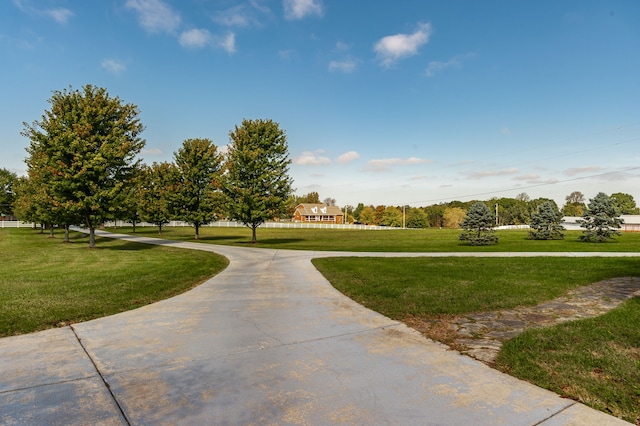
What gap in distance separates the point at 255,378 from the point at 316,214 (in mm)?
98896

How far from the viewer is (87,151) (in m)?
20.1

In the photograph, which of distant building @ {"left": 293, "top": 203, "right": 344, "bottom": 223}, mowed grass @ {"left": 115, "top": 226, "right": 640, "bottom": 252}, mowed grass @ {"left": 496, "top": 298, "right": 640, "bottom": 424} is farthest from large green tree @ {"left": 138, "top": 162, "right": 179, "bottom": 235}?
distant building @ {"left": 293, "top": 203, "right": 344, "bottom": 223}

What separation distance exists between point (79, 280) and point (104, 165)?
12.5 m

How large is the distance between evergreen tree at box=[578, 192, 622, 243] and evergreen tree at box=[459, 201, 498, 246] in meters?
8.04

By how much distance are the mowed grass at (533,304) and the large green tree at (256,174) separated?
1147cm

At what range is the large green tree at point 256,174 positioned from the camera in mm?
25125

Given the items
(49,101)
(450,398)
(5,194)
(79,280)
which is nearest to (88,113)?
(49,101)

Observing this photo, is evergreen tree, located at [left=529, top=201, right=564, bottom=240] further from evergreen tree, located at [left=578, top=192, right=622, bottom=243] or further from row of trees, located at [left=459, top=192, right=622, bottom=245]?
evergreen tree, located at [left=578, top=192, right=622, bottom=243]

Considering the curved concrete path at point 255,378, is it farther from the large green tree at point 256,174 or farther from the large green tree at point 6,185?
the large green tree at point 6,185

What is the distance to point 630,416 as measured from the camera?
307 cm

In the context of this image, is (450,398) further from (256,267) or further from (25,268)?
(25,268)

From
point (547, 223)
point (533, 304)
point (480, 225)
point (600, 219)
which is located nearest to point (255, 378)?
point (533, 304)

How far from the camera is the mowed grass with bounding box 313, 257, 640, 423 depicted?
148 inches

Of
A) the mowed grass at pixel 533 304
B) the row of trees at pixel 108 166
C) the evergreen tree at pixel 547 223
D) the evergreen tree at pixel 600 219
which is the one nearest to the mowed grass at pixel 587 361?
the mowed grass at pixel 533 304
